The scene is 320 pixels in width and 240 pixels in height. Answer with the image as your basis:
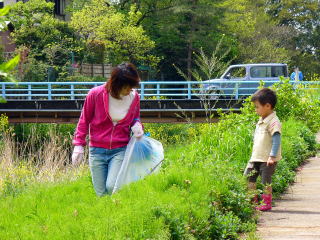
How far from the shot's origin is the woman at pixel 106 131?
627 centimetres

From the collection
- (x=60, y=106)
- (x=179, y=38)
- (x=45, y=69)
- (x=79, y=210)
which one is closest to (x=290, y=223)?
(x=79, y=210)

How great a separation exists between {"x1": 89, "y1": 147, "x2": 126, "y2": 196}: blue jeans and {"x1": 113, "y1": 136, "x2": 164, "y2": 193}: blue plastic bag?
6 centimetres

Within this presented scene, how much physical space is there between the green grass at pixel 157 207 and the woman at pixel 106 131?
0.88ft

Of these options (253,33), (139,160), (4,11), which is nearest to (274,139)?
(139,160)

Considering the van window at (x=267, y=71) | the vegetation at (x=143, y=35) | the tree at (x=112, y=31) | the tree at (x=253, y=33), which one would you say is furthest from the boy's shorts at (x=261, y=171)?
the tree at (x=253, y=33)

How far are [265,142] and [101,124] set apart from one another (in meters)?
1.81

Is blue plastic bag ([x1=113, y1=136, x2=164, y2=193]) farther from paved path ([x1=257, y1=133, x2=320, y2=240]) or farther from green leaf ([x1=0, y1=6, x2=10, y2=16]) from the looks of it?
green leaf ([x1=0, y1=6, x2=10, y2=16])

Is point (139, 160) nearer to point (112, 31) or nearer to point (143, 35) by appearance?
point (112, 31)

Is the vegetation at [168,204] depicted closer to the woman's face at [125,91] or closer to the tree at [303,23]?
the woman's face at [125,91]

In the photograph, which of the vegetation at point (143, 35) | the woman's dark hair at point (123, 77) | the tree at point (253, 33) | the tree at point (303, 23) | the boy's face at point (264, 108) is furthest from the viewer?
the tree at point (303, 23)

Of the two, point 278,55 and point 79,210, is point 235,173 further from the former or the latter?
point 278,55

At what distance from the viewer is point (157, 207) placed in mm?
4965

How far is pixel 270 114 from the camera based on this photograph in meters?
7.19

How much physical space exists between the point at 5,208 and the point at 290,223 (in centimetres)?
264
